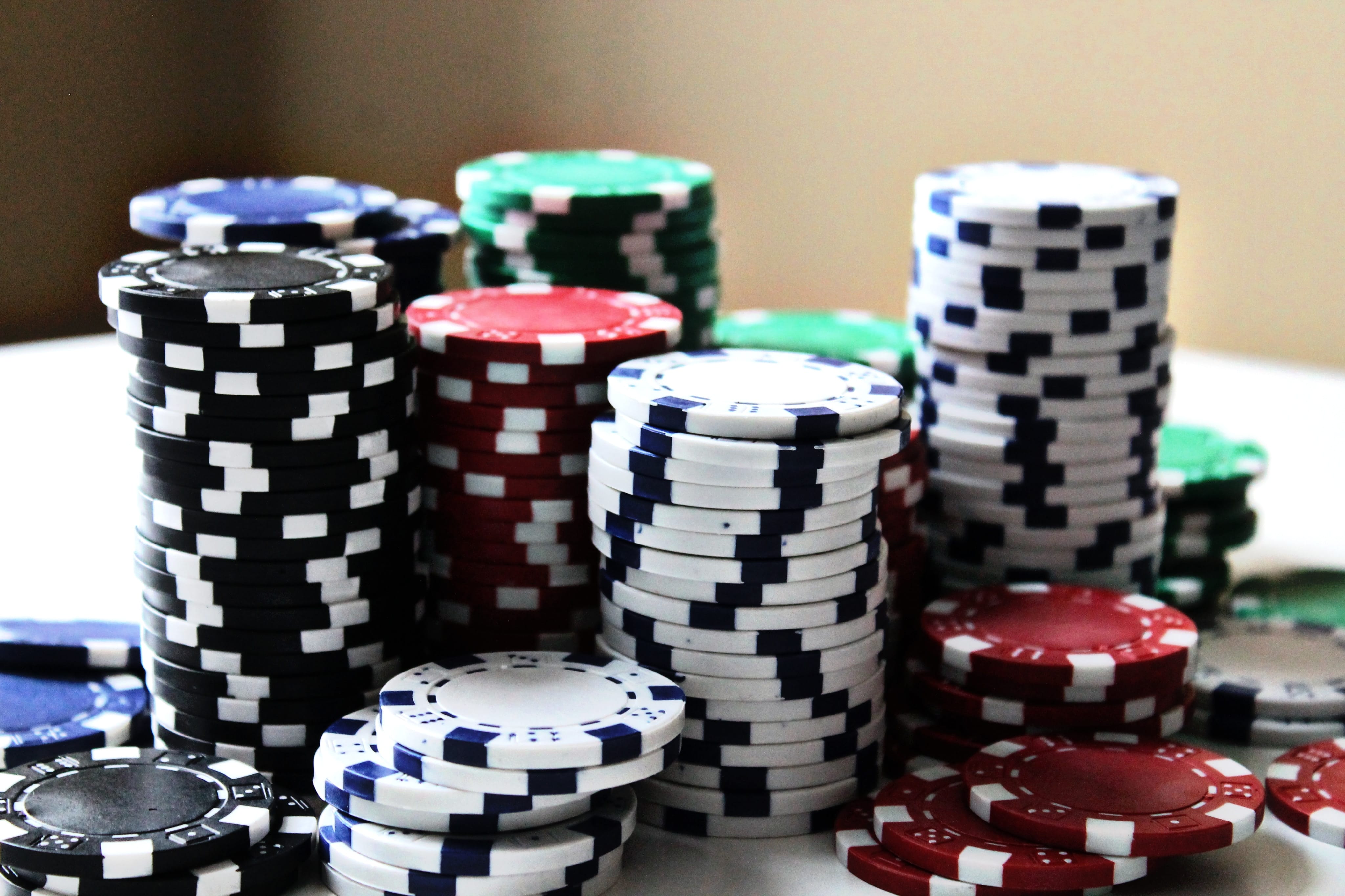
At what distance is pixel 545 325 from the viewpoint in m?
2.96

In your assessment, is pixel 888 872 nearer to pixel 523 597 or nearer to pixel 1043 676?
pixel 1043 676

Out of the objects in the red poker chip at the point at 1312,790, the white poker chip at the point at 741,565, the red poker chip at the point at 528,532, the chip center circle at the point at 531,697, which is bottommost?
the red poker chip at the point at 1312,790

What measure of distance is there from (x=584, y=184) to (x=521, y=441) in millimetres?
868

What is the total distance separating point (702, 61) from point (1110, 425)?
419 cm

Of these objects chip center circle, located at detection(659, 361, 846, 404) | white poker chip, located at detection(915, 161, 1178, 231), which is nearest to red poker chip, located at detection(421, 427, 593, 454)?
chip center circle, located at detection(659, 361, 846, 404)

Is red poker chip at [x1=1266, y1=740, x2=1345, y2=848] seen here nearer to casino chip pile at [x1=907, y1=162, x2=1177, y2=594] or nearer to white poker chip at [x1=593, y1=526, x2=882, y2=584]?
casino chip pile at [x1=907, y1=162, x2=1177, y2=594]

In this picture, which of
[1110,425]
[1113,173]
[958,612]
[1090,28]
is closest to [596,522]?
[958,612]

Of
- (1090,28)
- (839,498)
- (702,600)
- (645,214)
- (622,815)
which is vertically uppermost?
(1090,28)

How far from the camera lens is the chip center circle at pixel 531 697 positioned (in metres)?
2.43

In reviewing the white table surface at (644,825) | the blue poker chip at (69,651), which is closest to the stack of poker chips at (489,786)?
the white table surface at (644,825)

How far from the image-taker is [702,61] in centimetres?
704

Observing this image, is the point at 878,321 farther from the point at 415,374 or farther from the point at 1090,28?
the point at 1090,28

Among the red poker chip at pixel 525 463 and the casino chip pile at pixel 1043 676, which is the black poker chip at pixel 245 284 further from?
the casino chip pile at pixel 1043 676

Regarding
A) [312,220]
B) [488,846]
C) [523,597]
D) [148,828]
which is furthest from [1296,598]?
[148,828]
